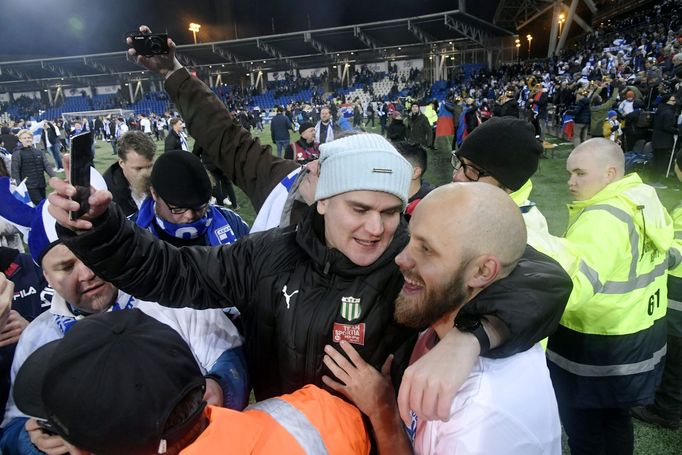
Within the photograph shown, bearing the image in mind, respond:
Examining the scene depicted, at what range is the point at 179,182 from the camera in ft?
9.12

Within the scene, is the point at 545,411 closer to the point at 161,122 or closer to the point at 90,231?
the point at 90,231

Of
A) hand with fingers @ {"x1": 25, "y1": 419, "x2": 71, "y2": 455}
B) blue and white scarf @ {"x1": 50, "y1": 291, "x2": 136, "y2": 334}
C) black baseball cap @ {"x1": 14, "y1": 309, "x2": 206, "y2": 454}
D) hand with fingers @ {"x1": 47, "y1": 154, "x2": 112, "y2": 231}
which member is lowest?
hand with fingers @ {"x1": 25, "y1": 419, "x2": 71, "y2": 455}

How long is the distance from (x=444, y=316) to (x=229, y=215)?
2.26 meters

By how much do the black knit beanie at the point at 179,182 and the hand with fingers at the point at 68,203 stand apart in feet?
4.66

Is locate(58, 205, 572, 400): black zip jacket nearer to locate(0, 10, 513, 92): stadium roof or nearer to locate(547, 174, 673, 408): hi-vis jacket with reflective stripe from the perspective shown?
locate(547, 174, 673, 408): hi-vis jacket with reflective stripe

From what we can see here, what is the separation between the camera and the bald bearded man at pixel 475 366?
1150 millimetres

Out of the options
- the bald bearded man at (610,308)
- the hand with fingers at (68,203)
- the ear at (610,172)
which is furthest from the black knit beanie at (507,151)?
the hand with fingers at (68,203)

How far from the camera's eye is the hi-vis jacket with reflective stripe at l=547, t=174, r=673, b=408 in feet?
7.33

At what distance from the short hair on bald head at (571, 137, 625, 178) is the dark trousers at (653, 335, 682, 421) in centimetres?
143

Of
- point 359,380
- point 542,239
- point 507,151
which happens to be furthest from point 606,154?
point 359,380

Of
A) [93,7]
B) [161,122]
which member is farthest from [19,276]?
[93,7]

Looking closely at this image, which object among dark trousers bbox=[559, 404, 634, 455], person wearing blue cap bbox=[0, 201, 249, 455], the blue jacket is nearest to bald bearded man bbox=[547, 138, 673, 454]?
dark trousers bbox=[559, 404, 634, 455]

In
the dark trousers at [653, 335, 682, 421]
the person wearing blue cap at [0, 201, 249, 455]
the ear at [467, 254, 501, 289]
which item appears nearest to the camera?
the ear at [467, 254, 501, 289]

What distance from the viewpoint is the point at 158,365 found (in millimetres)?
918
